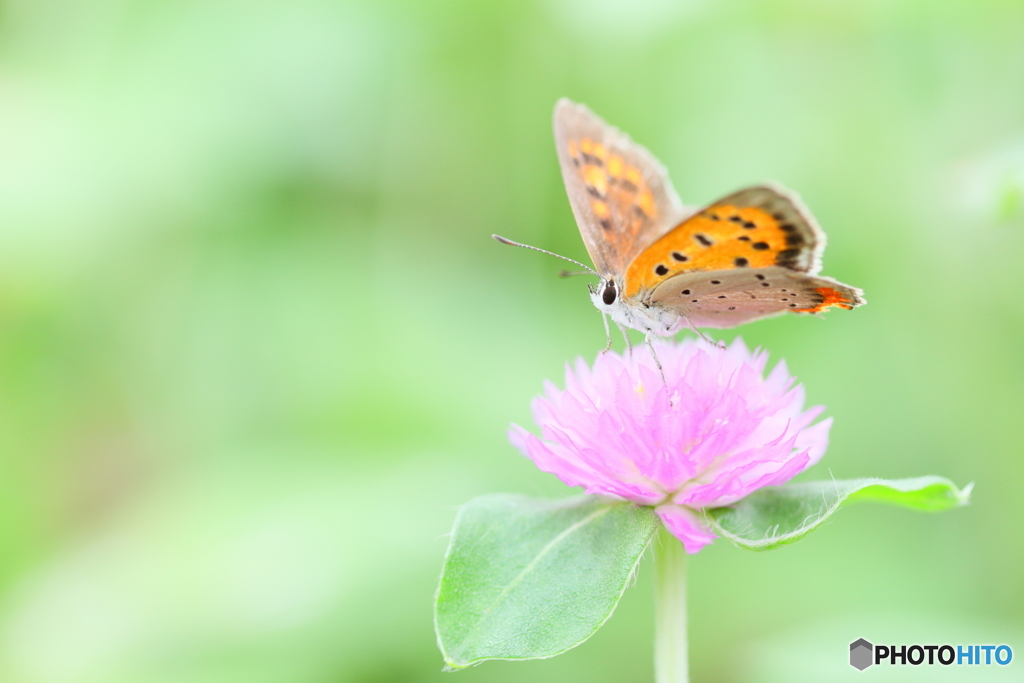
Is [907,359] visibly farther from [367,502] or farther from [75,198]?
[75,198]

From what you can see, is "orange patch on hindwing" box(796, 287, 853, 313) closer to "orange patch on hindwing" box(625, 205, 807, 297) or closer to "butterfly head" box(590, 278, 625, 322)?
"orange patch on hindwing" box(625, 205, 807, 297)

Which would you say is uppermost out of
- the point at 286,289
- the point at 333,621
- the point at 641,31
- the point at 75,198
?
the point at 641,31

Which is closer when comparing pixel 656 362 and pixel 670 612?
pixel 670 612

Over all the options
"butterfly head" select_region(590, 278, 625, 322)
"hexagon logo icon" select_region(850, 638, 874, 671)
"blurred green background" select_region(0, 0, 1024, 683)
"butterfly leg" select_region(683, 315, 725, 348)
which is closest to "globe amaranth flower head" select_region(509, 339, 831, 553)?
"butterfly leg" select_region(683, 315, 725, 348)

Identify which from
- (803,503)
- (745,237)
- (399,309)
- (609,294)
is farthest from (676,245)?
(399,309)

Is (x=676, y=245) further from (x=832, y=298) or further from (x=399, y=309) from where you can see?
(x=399, y=309)

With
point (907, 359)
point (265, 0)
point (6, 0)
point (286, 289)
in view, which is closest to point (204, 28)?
point (265, 0)

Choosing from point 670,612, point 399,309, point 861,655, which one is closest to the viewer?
point 670,612
